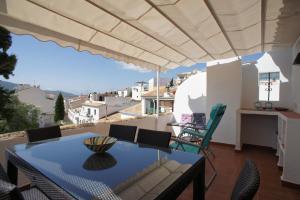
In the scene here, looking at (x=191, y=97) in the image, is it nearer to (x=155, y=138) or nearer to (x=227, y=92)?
(x=227, y=92)

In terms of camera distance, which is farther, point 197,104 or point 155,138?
point 197,104

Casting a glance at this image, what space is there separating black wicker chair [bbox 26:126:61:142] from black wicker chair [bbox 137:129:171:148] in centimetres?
138

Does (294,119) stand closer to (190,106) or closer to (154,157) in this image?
(154,157)

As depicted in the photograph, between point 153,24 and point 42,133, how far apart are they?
2505 mm

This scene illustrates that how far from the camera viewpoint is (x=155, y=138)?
2.51 meters

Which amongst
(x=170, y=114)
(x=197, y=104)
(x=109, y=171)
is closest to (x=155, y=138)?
(x=109, y=171)

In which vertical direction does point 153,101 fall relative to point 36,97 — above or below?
below

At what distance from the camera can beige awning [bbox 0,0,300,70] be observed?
259 cm

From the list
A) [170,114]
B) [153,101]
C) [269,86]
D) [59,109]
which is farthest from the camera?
[153,101]

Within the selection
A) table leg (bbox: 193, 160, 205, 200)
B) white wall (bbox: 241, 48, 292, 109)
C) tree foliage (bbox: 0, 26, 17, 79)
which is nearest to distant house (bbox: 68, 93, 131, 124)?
white wall (bbox: 241, 48, 292, 109)

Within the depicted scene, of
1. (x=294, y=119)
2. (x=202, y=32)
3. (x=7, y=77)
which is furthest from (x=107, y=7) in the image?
(x=294, y=119)

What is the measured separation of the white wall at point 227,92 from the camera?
5297 mm

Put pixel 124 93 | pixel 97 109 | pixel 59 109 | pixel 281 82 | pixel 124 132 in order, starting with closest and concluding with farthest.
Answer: pixel 124 132 < pixel 281 82 < pixel 59 109 < pixel 97 109 < pixel 124 93

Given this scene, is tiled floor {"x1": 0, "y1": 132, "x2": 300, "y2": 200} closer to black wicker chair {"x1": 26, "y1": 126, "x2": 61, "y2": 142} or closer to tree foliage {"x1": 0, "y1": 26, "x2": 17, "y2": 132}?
black wicker chair {"x1": 26, "y1": 126, "x2": 61, "y2": 142}
